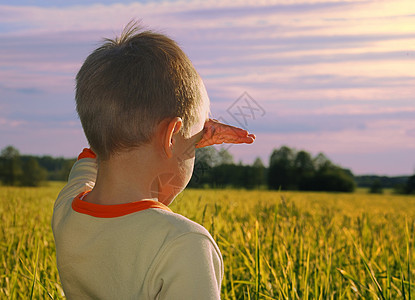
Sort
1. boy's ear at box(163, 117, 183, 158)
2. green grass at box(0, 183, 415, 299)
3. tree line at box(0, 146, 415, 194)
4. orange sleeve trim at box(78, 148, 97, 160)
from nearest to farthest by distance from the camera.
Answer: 1. boy's ear at box(163, 117, 183, 158)
2. orange sleeve trim at box(78, 148, 97, 160)
3. green grass at box(0, 183, 415, 299)
4. tree line at box(0, 146, 415, 194)

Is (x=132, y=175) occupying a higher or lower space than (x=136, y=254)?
higher

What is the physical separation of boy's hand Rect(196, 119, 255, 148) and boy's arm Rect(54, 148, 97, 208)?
45 cm

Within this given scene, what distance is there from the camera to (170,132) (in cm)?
100

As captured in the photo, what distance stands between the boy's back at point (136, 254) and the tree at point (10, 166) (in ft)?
138

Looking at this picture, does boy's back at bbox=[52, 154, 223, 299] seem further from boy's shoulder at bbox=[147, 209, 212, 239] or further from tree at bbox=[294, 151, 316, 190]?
tree at bbox=[294, 151, 316, 190]

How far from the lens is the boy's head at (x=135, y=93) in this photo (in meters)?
1.01

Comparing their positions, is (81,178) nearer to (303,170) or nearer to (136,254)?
(136,254)

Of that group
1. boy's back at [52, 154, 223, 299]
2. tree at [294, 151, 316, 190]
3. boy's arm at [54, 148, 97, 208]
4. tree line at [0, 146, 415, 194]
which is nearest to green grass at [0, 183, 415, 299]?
boy's arm at [54, 148, 97, 208]

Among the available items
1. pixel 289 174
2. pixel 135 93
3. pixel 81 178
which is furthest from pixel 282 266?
pixel 289 174

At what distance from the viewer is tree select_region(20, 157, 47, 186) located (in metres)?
40.7

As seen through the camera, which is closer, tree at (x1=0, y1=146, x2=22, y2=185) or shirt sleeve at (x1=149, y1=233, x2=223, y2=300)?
shirt sleeve at (x1=149, y1=233, x2=223, y2=300)

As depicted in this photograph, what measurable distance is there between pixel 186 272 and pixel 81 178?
72 centimetres

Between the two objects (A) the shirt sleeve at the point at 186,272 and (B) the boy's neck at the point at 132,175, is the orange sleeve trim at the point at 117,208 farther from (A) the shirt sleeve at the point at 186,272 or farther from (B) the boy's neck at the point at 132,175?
(A) the shirt sleeve at the point at 186,272

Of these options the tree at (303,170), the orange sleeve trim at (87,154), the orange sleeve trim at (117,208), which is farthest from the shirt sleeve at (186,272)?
the tree at (303,170)
